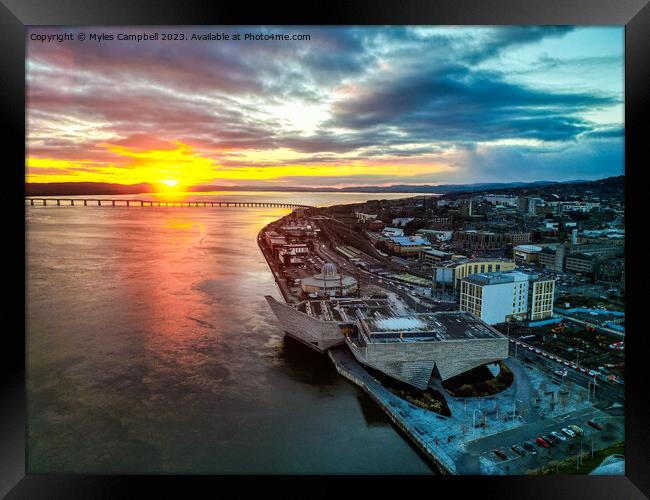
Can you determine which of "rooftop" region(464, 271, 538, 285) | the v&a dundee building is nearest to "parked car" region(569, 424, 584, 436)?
the v&a dundee building

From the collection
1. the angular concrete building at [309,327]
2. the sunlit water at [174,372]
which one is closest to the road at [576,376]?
the sunlit water at [174,372]

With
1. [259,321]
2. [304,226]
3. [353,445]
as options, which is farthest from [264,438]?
[304,226]

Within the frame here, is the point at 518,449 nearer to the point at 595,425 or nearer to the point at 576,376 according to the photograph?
the point at 595,425

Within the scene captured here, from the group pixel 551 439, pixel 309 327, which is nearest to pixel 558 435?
pixel 551 439

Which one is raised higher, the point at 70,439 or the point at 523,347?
the point at 523,347

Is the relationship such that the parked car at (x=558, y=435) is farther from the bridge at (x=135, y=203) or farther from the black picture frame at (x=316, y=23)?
the bridge at (x=135, y=203)

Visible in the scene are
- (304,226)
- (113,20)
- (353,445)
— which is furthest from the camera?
(304,226)
